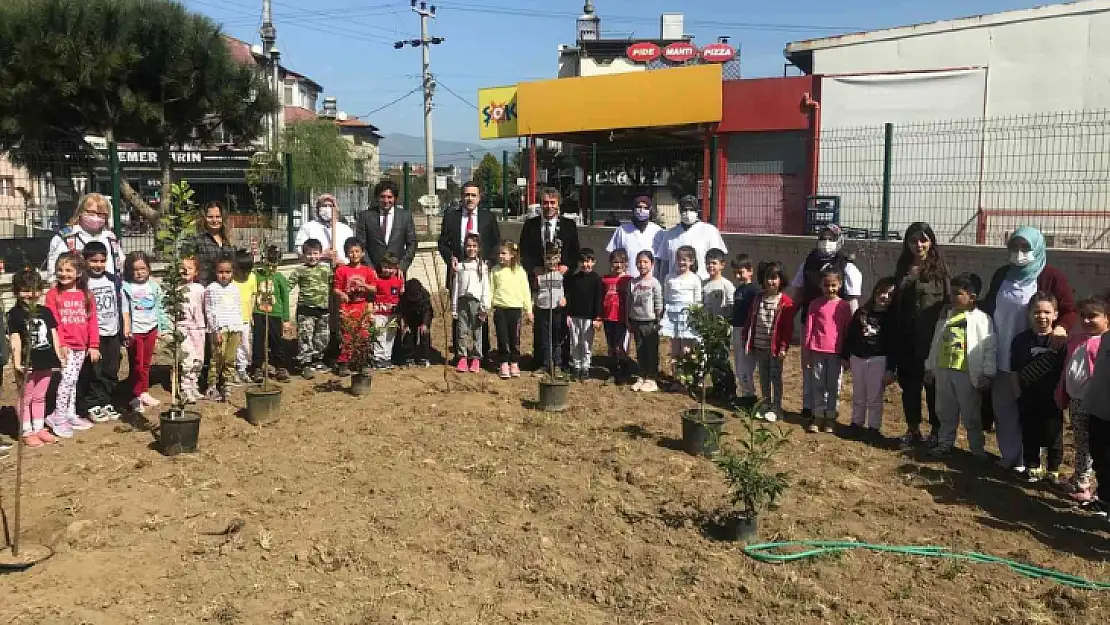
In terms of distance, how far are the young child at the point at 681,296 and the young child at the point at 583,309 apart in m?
0.75

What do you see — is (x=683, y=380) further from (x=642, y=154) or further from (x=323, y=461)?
(x=642, y=154)

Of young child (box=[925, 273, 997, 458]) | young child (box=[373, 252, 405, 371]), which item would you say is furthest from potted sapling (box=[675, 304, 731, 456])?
young child (box=[373, 252, 405, 371])

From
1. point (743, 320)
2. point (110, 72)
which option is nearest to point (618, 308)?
point (743, 320)

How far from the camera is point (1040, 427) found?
5531mm

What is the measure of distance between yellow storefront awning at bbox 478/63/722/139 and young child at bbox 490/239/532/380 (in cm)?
1052

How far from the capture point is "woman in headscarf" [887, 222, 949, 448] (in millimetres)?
6047

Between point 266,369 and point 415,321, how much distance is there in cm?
222

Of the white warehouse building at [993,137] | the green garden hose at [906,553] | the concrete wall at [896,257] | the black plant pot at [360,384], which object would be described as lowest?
the green garden hose at [906,553]

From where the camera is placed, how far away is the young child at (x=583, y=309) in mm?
7957

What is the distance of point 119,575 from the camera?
380 centimetres

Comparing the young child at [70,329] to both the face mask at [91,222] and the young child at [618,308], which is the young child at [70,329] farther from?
the young child at [618,308]

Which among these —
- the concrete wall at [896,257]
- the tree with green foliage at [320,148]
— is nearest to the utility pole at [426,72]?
the tree with green foliage at [320,148]

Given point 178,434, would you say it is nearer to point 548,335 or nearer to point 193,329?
point 193,329

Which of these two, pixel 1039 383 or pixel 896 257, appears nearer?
pixel 1039 383
